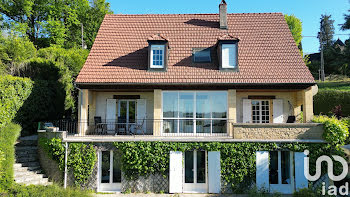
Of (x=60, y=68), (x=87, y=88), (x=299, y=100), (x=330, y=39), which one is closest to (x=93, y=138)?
(x=87, y=88)

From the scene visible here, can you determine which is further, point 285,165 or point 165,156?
point 285,165

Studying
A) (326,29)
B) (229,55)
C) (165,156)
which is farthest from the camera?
(326,29)

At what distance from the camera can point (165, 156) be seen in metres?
12.7

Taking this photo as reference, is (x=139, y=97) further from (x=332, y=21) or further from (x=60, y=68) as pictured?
(x=332, y=21)

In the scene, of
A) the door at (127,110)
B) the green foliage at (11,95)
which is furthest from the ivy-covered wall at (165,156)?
the green foliage at (11,95)

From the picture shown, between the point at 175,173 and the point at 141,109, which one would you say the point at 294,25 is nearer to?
the point at 141,109

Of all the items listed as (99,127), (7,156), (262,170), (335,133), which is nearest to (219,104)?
(262,170)

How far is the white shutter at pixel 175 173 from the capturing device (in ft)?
41.3

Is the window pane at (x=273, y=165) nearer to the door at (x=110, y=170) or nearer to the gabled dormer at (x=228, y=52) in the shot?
the gabled dormer at (x=228, y=52)

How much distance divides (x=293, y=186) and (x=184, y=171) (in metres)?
5.43

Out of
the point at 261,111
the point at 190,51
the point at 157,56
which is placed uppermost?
the point at 190,51

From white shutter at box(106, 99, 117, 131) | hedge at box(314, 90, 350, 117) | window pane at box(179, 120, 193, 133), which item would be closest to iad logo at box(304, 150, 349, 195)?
window pane at box(179, 120, 193, 133)

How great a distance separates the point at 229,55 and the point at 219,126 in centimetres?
430

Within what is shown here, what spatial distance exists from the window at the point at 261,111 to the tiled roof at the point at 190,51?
2125 mm
